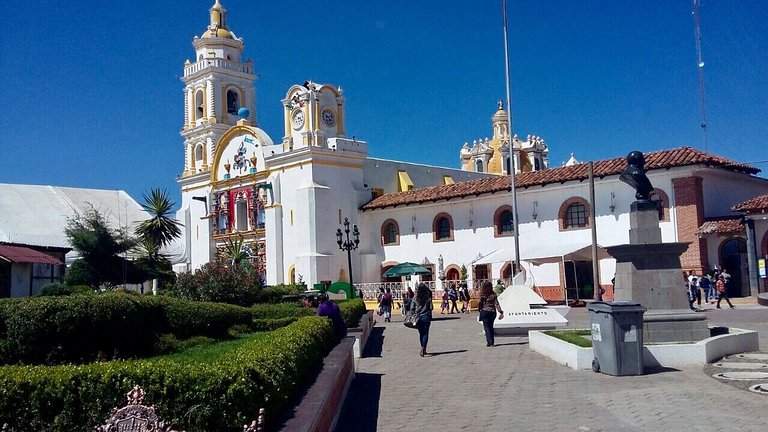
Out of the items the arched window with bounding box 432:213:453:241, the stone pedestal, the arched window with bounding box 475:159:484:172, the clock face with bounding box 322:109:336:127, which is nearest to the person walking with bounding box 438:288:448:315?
the arched window with bounding box 432:213:453:241

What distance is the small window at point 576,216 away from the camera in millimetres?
32938

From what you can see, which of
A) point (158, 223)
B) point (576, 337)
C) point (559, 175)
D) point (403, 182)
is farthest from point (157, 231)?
point (576, 337)

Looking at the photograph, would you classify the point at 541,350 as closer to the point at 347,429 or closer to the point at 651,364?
the point at 651,364

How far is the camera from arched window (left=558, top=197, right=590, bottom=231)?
3291 centimetres

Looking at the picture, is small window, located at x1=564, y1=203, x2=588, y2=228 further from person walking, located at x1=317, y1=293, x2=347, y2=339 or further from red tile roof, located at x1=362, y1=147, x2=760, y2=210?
person walking, located at x1=317, y1=293, x2=347, y2=339

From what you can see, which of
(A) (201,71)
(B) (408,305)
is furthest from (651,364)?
(A) (201,71)

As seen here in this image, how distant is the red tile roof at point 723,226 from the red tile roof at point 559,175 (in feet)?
7.42

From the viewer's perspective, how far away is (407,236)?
133 feet

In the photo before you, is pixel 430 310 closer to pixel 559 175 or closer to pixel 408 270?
pixel 559 175

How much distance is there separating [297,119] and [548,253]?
56.9 feet

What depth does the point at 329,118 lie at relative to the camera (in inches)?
1714

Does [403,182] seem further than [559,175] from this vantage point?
Yes

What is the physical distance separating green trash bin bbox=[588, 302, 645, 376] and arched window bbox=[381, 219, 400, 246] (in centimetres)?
3025

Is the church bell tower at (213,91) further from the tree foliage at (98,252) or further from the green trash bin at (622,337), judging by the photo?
the green trash bin at (622,337)
